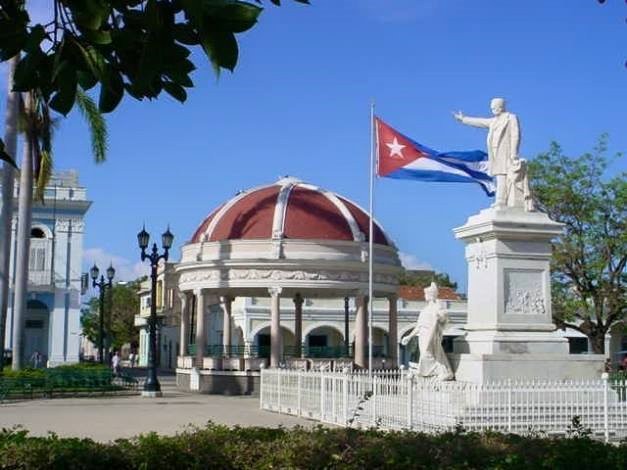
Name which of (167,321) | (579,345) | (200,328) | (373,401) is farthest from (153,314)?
(167,321)

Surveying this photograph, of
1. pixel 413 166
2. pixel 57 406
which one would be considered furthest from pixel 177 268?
pixel 413 166

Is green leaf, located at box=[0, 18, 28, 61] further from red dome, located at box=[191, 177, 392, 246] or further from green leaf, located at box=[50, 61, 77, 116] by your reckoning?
red dome, located at box=[191, 177, 392, 246]

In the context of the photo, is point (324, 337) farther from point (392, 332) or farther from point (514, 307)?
point (514, 307)

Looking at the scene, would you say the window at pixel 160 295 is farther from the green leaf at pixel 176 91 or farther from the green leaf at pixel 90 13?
the green leaf at pixel 90 13

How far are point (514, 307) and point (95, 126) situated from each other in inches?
678

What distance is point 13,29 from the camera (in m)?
4.26

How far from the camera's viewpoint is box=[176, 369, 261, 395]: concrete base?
1278 inches

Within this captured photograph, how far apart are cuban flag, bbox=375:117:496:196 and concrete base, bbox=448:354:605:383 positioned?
3987mm

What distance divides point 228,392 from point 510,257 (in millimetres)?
17200

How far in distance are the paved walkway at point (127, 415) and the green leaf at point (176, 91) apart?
1175 cm

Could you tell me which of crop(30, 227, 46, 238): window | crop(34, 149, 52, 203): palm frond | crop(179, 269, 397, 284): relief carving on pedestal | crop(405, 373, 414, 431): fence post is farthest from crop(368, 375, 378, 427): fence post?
crop(30, 227, 46, 238): window

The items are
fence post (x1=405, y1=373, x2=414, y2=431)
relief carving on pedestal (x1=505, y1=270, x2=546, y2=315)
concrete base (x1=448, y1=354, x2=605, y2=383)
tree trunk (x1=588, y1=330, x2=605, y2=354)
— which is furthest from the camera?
tree trunk (x1=588, y1=330, x2=605, y2=354)

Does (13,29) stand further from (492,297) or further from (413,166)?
(413,166)

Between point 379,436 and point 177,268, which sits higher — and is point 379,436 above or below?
A: below
